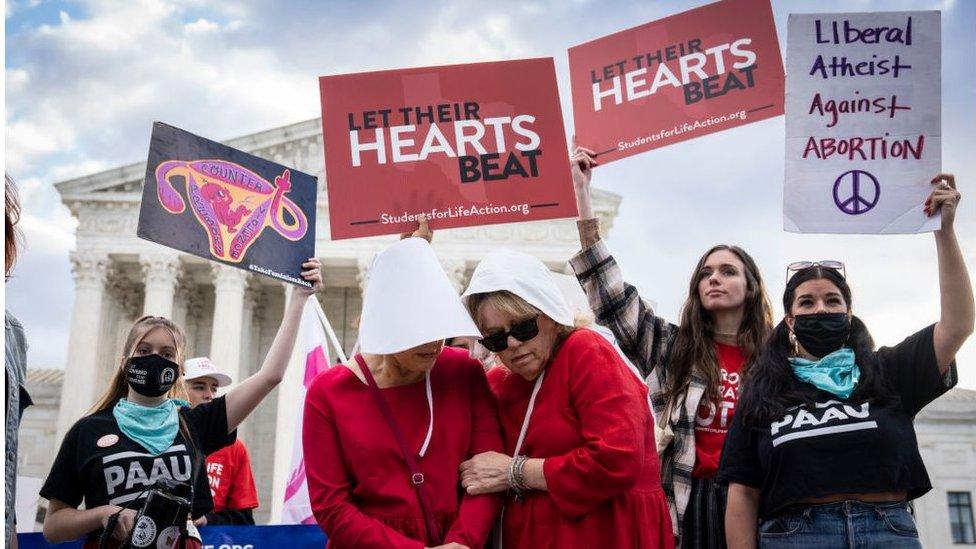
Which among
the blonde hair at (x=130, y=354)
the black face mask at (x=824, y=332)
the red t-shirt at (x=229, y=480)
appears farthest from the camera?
the red t-shirt at (x=229, y=480)

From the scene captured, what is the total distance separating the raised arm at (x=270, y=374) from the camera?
15.5ft

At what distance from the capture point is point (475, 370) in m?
3.83

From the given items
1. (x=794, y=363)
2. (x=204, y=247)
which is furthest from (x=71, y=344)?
(x=794, y=363)

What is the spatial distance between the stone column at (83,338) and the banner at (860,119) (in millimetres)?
30586

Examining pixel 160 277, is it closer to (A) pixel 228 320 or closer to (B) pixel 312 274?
(A) pixel 228 320

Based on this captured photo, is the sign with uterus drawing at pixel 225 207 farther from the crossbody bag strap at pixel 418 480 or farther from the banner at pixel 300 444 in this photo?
the banner at pixel 300 444

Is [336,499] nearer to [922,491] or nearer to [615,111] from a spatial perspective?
[922,491]

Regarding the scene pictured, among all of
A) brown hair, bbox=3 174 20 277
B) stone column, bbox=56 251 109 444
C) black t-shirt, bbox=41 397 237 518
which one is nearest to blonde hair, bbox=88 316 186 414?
black t-shirt, bbox=41 397 237 518

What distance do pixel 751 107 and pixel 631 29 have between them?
0.91 metres

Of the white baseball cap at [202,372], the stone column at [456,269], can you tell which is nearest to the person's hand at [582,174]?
the white baseball cap at [202,372]

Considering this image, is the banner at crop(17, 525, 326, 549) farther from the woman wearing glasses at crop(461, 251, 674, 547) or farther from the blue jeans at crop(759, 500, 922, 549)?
the blue jeans at crop(759, 500, 922, 549)

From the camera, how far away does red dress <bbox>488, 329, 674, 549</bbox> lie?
336cm

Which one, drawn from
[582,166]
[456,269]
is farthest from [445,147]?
[456,269]

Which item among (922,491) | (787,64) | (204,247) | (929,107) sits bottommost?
(922,491)
